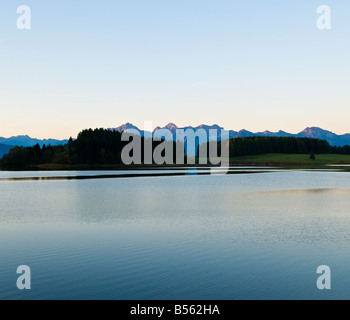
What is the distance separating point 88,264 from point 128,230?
30.3ft

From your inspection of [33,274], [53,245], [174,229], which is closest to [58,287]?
[33,274]

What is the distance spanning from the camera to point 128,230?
96.9ft

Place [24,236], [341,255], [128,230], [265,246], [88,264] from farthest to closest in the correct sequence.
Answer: [128,230] < [24,236] < [265,246] < [341,255] < [88,264]

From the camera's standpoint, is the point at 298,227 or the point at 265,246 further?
the point at 298,227

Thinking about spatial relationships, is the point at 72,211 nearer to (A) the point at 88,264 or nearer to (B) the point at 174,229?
(B) the point at 174,229

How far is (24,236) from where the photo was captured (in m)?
27.5
